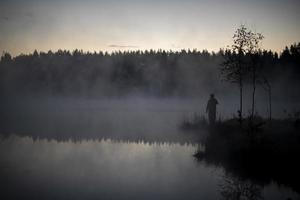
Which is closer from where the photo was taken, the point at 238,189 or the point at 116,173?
the point at 238,189

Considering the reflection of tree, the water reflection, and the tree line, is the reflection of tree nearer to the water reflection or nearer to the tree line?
the water reflection

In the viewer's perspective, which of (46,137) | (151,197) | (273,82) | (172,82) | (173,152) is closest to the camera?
(151,197)

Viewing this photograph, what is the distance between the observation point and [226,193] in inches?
407

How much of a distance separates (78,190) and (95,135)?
13.0 meters

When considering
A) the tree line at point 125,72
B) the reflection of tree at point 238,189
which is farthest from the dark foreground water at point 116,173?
the tree line at point 125,72

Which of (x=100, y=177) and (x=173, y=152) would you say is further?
(x=173, y=152)

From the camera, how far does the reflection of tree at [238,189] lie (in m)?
10.1

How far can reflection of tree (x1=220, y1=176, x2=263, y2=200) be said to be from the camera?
1006 cm

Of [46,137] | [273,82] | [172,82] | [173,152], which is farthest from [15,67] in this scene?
[173,152]

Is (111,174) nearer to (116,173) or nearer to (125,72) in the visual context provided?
(116,173)

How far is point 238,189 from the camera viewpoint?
10.7 m

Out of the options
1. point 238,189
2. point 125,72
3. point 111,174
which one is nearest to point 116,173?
point 111,174

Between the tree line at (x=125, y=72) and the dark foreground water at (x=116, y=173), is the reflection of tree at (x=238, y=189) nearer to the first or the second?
the dark foreground water at (x=116, y=173)

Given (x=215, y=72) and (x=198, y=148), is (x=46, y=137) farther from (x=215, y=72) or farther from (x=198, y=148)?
(x=215, y=72)
